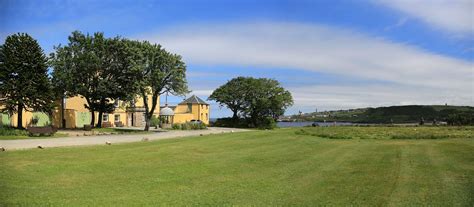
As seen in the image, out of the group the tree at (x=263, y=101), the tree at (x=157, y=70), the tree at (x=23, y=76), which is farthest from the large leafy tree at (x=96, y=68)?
the tree at (x=263, y=101)

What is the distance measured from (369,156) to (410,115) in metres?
48.1

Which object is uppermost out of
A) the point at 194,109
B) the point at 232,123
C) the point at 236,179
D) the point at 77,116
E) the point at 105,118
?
the point at 194,109

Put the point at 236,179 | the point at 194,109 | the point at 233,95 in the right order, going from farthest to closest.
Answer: the point at 194,109 < the point at 233,95 < the point at 236,179

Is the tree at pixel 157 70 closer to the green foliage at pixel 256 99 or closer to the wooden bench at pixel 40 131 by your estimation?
the wooden bench at pixel 40 131

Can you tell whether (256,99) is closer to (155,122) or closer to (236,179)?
(155,122)

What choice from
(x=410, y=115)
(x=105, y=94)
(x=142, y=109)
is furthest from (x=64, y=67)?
(x=410, y=115)

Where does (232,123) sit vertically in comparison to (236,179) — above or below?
above

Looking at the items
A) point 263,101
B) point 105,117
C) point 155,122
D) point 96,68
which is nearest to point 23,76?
point 96,68

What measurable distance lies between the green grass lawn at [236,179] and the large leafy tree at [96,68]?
102 feet

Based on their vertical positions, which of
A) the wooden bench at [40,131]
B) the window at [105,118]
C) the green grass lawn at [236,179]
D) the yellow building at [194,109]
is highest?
the yellow building at [194,109]

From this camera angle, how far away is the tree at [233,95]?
7825 cm

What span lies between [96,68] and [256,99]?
3444 centimetres

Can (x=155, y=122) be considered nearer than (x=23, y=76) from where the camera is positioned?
No

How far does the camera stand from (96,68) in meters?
48.1
